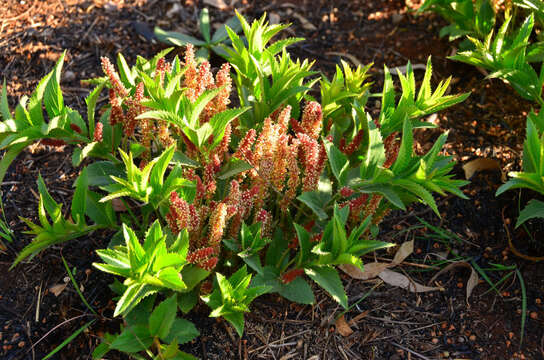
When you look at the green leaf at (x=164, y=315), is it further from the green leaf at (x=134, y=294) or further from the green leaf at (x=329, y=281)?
the green leaf at (x=329, y=281)

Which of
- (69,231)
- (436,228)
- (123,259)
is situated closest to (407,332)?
(436,228)

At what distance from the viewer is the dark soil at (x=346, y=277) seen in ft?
7.68

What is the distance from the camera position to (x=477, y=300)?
255 cm

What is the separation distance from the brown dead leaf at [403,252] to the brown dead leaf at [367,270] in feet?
0.22

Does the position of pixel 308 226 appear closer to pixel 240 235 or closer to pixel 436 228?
pixel 240 235

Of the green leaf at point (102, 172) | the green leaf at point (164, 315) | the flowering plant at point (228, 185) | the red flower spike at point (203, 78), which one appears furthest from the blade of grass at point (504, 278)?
the green leaf at point (102, 172)

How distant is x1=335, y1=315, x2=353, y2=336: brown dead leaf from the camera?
93.7 inches

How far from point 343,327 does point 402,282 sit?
1.34 feet

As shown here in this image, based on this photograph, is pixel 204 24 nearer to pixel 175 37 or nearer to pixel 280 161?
pixel 175 37

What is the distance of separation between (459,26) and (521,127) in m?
0.72

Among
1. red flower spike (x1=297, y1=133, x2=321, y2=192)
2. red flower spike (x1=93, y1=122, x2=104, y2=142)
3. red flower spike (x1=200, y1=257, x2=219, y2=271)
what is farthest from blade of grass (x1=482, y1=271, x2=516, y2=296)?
red flower spike (x1=93, y1=122, x2=104, y2=142)

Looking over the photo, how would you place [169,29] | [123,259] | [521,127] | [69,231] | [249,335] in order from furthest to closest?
1. [169,29]
2. [521,127]
3. [249,335]
4. [69,231]
5. [123,259]

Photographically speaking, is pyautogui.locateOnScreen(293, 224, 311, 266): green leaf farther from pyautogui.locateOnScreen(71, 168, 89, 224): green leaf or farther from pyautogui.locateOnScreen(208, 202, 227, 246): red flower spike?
pyautogui.locateOnScreen(71, 168, 89, 224): green leaf

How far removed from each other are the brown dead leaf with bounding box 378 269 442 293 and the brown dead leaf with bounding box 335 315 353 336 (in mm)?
324
